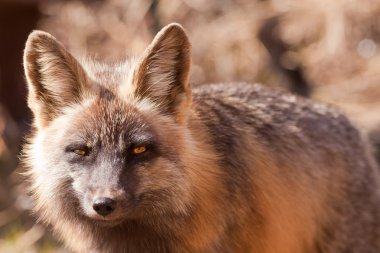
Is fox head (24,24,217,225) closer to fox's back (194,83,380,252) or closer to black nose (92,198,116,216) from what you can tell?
black nose (92,198,116,216)

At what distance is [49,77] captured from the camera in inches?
217

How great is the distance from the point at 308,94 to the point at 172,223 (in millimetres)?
7785

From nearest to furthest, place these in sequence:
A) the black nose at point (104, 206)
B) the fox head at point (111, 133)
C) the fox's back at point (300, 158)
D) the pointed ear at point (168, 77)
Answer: the black nose at point (104, 206) < the fox head at point (111, 133) < the pointed ear at point (168, 77) < the fox's back at point (300, 158)

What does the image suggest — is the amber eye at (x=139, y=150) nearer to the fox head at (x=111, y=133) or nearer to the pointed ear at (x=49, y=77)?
the fox head at (x=111, y=133)

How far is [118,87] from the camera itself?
557 centimetres

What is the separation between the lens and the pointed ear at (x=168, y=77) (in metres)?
5.36

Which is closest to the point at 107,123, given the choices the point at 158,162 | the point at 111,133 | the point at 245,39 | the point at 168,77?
the point at 111,133

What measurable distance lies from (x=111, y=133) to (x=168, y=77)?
28.4 inches

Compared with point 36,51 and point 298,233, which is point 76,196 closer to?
point 36,51

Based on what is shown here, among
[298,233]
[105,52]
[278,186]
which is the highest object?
[105,52]

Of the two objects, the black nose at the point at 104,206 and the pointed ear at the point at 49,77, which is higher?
the pointed ear at the point at 49,77

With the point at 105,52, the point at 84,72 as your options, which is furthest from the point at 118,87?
the point at 105,52

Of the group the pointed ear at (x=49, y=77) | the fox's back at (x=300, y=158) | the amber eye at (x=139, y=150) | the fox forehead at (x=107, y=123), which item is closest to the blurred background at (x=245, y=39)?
the fox's back at (x=300, y=158)

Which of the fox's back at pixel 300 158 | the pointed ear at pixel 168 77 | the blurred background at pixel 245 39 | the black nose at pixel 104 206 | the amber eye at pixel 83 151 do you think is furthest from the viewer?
the blurred background at pixel 245 39
